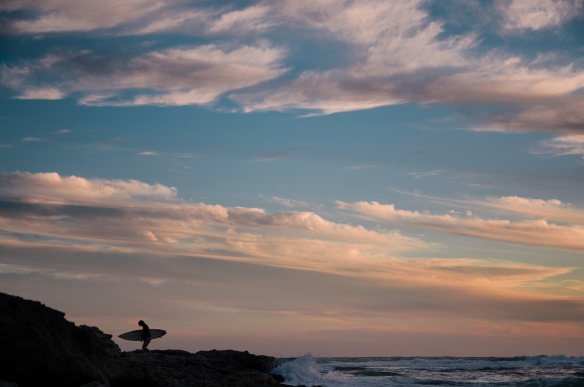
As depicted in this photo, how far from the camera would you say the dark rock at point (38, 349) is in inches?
383

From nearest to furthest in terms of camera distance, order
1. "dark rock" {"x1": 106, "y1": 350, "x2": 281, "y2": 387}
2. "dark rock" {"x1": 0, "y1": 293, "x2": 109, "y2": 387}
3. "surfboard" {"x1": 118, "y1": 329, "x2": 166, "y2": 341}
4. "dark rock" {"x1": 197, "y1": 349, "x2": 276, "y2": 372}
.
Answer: "dark rock" {"x1": 0, "y1": 293, "x2": 109, "y2": 387}, "dark rock" {"x1": 106, "y1": 350, "x2": 281, "y2": 387}, "dark rock" {"x1": 197, "y1": 349, "x2": 276, "y2": 372}, "surfboard" {"x1": 118, "y1": 329, "x2": 166, "y2": 341}

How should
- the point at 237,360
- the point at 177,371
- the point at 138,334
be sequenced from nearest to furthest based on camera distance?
1. the point at 177,371
2. the point at 237,360
3. the point at 138,334

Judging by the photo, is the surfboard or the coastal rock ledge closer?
the coastal rock ledge

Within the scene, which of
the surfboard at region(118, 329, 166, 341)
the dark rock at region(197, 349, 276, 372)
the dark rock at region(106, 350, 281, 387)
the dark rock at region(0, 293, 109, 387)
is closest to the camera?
the dark rock at region(0, 293, 109, 387)

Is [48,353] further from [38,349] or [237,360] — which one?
[237,360]

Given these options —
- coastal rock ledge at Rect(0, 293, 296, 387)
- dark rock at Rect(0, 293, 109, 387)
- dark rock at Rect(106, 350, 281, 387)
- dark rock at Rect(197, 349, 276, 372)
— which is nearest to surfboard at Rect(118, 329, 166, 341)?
dark rock at Rect(197, 349, 276, 372)

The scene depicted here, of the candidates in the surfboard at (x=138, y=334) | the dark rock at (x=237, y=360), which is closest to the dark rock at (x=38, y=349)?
the dark rock at (x=237, y=360)

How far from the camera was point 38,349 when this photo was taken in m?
9.89

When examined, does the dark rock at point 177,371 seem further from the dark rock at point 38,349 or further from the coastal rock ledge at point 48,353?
the dark rock at point 38,349

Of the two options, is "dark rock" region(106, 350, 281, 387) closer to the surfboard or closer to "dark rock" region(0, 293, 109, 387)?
"dark rock" region(0, 293, 109, 387)

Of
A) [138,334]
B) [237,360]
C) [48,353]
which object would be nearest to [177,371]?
[237,360]

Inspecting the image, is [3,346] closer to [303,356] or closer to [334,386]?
[334,386]

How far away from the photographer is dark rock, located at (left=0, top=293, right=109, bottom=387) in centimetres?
972

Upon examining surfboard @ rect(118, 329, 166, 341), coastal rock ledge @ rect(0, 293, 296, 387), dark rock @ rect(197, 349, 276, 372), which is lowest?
dark rock @ rect(197, 349, 276, 372)
